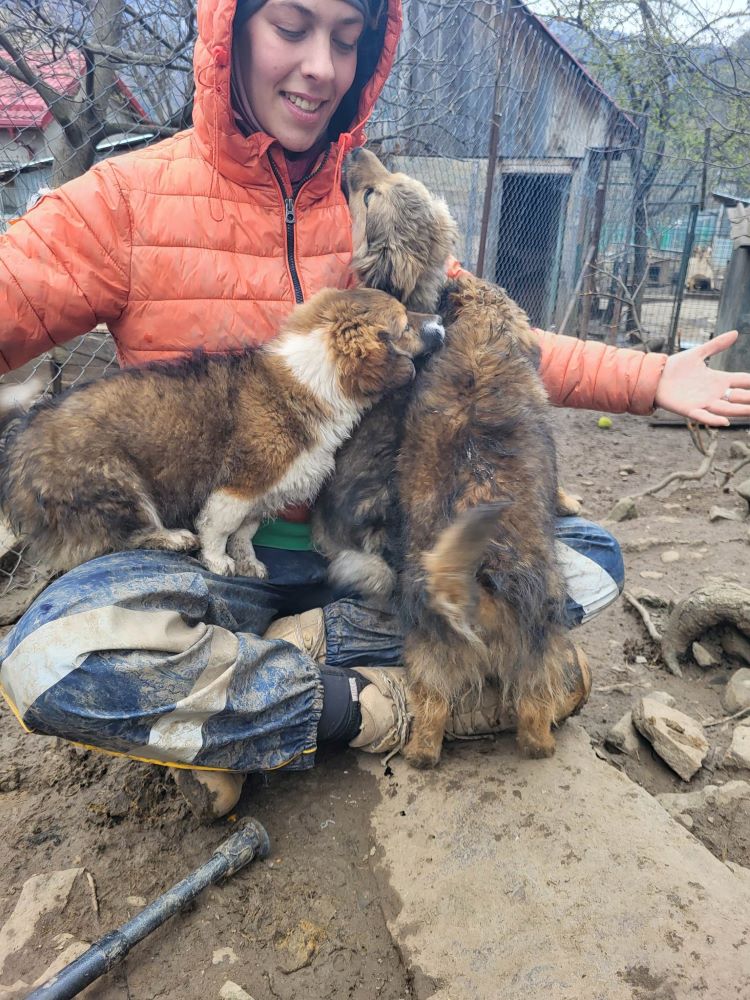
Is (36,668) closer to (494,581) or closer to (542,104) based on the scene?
(494,581)

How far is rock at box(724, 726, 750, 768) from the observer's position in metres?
2.82

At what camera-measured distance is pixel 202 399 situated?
2502mm

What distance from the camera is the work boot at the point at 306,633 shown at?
2.71 metres

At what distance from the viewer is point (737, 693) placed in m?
3.32

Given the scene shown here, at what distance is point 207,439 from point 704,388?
192 centimetres

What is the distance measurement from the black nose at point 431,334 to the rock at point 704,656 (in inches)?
90.6

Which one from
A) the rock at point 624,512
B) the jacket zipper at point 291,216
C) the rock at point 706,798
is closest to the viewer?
the rock at point 706,798

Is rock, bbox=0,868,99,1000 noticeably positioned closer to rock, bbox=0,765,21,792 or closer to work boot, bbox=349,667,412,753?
rock, bbox=0,765,21,792

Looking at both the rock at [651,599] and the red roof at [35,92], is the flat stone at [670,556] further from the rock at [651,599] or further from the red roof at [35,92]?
the red roof at [35,92]

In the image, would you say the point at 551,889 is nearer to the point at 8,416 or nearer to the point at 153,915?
the point at 153,915

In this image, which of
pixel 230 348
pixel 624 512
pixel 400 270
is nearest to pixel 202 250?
pixel 230 348

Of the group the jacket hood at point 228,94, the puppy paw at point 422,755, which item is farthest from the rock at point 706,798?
the jacket hood at point 228,94

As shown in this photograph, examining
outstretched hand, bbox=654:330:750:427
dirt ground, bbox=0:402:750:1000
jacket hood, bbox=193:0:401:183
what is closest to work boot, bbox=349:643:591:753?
dirt ground, bbox=0:402:750:1000

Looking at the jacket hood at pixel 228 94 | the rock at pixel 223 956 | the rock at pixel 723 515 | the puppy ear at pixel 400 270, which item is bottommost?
the rock at pixel 723 515
